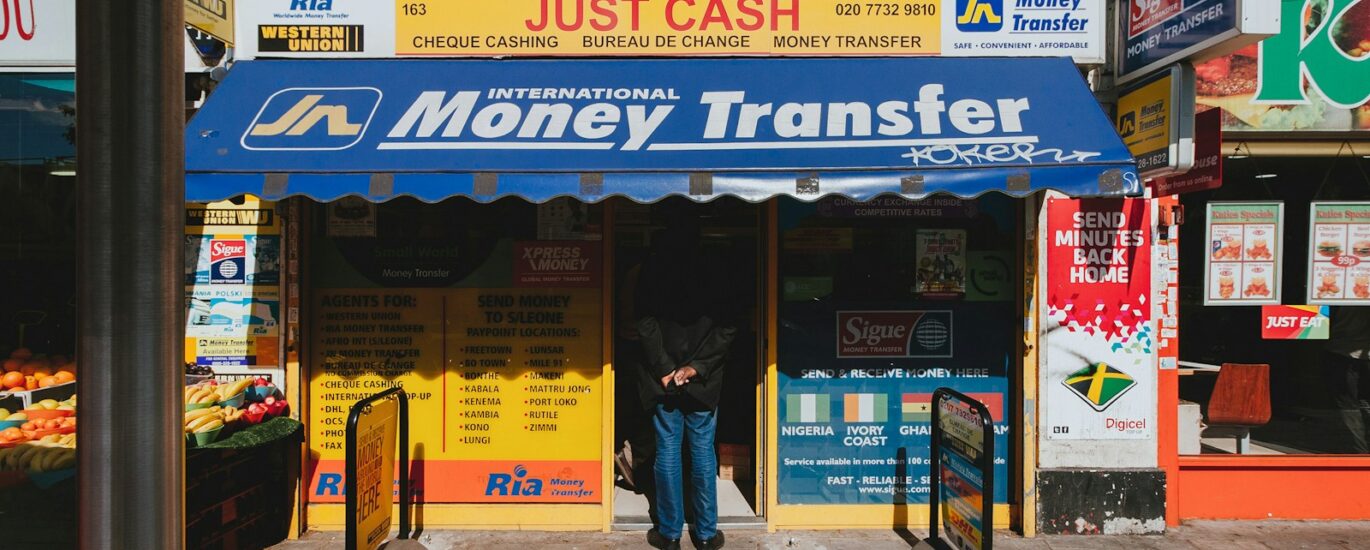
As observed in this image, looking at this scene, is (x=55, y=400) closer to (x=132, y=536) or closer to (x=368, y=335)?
(x=368, y=335)

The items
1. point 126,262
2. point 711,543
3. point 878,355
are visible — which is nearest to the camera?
point 126,262

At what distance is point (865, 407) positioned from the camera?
5188 mm

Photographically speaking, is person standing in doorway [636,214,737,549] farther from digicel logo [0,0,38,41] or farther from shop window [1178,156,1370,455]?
digicel logo [0,0,38,41]

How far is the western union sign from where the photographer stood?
501 centimetres

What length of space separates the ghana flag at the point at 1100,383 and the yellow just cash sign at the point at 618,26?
2.46 meters

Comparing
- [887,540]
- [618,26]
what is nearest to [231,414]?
[618,26]

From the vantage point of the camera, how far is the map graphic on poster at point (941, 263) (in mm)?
5152

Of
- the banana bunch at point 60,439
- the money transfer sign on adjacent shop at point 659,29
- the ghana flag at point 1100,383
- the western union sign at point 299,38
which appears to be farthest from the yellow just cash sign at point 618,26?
the banana bunch at point 60,439

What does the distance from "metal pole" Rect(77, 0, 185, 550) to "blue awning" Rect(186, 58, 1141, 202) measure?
6.76 feet

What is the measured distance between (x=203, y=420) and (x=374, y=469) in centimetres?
105

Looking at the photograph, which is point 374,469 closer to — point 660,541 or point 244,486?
point 244,486

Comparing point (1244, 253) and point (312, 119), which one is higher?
point (312, 119)

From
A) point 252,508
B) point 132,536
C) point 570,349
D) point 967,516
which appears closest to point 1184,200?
point 967,516

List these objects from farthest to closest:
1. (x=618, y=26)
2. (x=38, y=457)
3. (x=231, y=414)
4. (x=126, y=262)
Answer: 1. (x=618, y=26)
2. (x=231, y=414)
3. (x=38, y=457)
4. (x=126, y=262)
